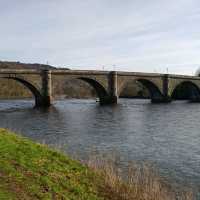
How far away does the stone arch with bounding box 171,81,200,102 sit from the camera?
129 metres

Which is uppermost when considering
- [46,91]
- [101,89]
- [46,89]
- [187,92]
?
[46,89]

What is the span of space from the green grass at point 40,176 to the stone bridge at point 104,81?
56787 mm

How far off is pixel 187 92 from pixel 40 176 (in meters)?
127

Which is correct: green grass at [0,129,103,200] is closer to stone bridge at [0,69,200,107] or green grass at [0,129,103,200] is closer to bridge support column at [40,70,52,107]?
stone bridge at [0,69,200,107]

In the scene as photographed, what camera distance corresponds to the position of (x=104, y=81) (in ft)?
301

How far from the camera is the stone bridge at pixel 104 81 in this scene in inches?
3024

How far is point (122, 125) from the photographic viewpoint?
46.0 meters

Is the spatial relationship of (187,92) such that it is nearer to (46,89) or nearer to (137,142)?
(46,89)

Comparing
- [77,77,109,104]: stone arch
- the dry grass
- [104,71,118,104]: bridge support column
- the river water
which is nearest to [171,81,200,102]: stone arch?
[104,71,118,104]: bridge support column

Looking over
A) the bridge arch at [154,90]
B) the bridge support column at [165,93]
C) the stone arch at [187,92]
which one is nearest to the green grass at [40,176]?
the bridge arch at [154,90]

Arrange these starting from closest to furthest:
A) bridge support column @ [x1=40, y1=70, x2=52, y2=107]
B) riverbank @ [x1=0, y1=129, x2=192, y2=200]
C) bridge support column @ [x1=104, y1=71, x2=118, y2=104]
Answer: riverbank @ [x1=0, y1=129, x2=192, y2=200] → bridge support column @ [x1=40, y1=70, x2=52, y2=107] → bridge support column @ [x1=104, y1=71, x2=118, y2=104]

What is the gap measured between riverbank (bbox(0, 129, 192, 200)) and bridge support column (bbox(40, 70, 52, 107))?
5972cm

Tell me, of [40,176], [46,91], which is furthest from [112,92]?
[40,176]

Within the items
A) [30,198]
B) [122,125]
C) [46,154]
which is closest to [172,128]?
[122,125]
